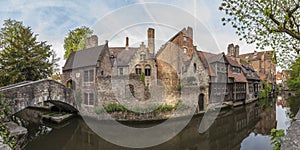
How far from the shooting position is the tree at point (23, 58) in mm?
17219

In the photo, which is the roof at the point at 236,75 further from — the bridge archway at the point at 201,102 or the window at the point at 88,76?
the window at the point at 88,76

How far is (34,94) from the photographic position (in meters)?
10.2

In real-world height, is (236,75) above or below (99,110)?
above

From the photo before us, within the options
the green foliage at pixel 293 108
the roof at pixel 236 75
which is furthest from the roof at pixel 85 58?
the green foliage at pixel 293 108

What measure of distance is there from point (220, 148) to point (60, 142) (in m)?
7.86

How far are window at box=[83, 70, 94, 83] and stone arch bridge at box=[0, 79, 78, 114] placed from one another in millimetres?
2961

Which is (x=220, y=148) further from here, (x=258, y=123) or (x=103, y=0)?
(x=103, y=0)

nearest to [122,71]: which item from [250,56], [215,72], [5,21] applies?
[215,72]

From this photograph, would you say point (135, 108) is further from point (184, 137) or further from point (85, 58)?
point (85, 58)

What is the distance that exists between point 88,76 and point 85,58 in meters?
3.03

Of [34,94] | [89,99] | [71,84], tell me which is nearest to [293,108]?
[89,99]

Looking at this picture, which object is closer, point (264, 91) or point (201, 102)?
point (201, 102)

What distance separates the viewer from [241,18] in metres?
5.12

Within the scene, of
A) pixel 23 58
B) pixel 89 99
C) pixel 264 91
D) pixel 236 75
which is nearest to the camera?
pixel 89 99
